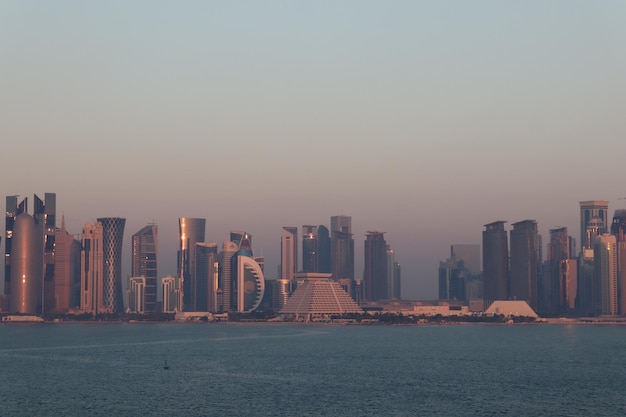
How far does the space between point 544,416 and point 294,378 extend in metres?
40.1

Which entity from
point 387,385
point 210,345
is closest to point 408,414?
point 387,385

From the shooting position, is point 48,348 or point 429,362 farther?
point 48,348

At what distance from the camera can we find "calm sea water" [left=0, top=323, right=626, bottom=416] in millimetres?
99125

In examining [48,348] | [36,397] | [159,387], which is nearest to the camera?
[36,397]

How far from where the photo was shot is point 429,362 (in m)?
154

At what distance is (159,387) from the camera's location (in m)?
116

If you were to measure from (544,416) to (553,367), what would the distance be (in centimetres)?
5281

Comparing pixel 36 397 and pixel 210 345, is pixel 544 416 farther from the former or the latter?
pixel 210 345

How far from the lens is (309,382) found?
399 ft

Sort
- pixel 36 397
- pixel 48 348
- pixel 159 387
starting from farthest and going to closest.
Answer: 1. pixel 48 348
2. pixel 159 387
3. pixel 36 397

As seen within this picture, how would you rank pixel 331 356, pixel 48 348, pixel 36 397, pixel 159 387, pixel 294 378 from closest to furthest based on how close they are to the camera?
1. pixel 36 397
2. pixel 159 387
3. pixel 294 378
4. pixel 331 356
5. pixel 48 348

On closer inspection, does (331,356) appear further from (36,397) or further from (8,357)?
(36,397)

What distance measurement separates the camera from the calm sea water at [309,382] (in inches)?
3903

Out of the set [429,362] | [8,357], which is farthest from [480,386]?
[8,357]
